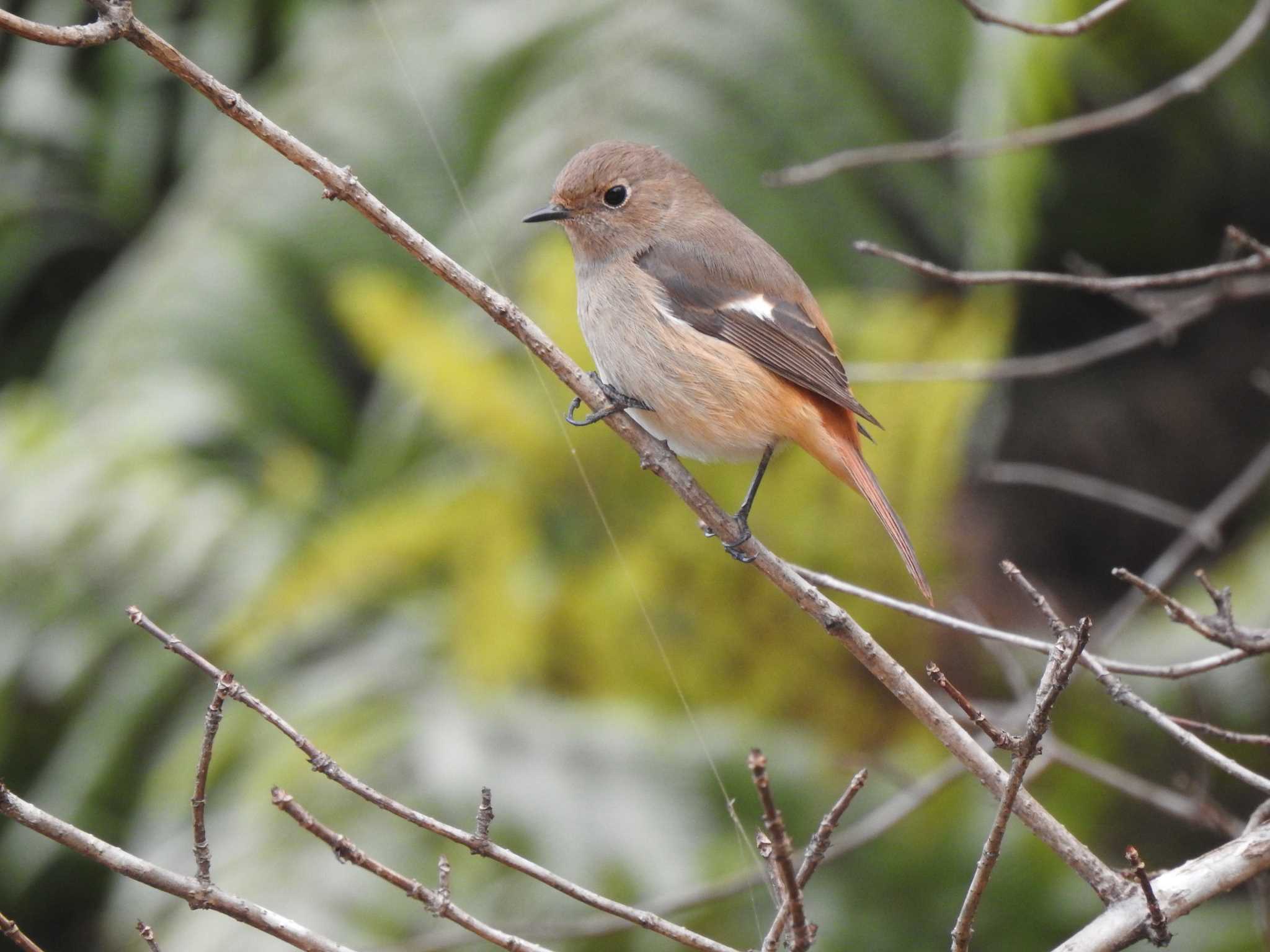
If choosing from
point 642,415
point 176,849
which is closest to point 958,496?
point 642,415

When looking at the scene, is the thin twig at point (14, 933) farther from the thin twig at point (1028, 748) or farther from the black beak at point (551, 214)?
the black beak at point (551, 214)

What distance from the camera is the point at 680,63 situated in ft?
12.9

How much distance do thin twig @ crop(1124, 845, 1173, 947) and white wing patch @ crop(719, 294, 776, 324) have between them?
3.71 ft

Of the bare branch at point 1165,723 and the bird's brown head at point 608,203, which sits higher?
the bird's brown head at point 608,203

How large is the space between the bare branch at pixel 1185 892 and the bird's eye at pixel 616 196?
143 cm

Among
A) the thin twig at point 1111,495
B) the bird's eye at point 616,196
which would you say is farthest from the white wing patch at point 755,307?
the thin twig at point 1111,495

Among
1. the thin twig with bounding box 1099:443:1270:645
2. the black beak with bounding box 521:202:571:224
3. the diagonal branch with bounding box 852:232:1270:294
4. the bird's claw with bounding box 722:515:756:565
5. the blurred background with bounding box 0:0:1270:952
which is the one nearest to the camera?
the diagonal branch with bounding box 852:232:1270:294

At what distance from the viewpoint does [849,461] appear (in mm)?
1910

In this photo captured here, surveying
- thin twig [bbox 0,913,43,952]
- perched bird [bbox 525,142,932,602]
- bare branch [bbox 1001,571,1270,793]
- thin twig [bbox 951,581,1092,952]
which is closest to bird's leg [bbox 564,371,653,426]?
perched bird [bbox 525,142,932,602]

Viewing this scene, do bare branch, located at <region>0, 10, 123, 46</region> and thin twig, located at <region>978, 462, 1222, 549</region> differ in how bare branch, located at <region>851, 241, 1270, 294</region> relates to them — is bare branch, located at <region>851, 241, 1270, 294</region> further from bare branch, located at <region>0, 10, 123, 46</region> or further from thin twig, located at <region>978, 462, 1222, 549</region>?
bare branch, located at <region>0, 10, 123, 46</region>

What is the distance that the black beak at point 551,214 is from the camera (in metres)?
2.15

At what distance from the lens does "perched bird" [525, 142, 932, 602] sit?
1.95 meters

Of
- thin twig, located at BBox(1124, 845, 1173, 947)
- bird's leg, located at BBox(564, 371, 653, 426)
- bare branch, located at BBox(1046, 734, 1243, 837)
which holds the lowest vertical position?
thin twig, located at BBox(1124, 845, 1173, 947)

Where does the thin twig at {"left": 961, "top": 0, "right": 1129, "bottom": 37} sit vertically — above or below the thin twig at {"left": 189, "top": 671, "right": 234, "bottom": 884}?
above
